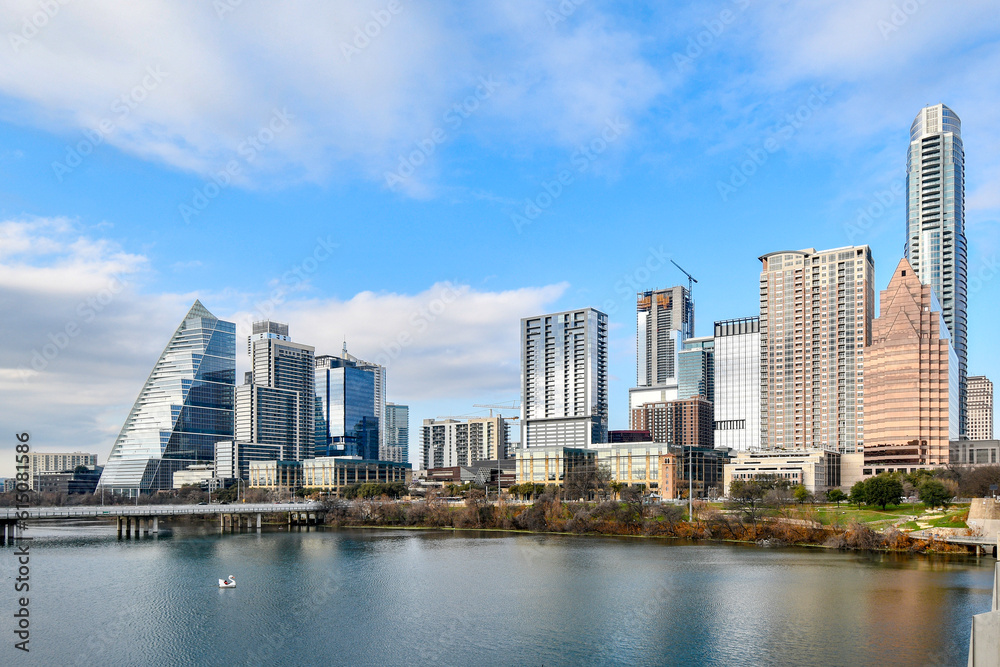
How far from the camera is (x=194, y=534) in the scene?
449 feet

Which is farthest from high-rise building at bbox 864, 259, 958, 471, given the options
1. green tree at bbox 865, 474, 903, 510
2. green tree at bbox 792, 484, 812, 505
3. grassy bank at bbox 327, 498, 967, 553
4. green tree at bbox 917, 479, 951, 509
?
green tree at bbox 917, 479, 951, 509

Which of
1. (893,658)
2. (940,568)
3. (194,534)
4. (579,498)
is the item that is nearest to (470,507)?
(579,498)

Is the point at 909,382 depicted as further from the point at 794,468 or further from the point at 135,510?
the point at 135,510

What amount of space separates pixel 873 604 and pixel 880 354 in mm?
149571

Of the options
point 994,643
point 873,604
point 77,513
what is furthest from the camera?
point 77,513

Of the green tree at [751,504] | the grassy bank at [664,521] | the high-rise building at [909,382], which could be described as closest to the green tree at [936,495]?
the grassy bank at [664,521]

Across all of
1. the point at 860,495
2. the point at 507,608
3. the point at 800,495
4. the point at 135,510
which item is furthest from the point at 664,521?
the point at 135,510

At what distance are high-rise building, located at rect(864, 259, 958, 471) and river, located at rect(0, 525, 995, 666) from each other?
110 metres

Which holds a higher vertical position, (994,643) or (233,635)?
(994,643)

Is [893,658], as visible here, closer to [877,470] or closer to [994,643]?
[994,643]

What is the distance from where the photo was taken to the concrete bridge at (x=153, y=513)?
4897 inches

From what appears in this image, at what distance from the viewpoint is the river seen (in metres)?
47.0

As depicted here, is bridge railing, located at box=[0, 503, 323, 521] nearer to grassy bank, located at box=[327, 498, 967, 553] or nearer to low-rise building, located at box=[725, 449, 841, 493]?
grassy bank, located at box=[327, 498, 967, 553]

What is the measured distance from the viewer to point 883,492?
12344 centimetres
